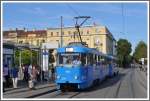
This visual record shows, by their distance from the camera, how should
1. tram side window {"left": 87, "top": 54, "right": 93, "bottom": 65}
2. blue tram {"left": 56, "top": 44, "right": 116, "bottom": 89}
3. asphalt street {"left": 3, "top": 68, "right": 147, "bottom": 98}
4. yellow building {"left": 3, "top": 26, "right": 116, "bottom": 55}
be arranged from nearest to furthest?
asphalt street {"left": 3, "top": 68, "right": 147, "bottom": 98} → blue tram {"left": 56, "top": 44, "right": 116, "bottom": 89} → tram side window {"left": 87, "top": 54, "right": 93, "bottom": 65} → yellow building {"left": 3, "top": 26, "right": 116, "bottom": 55}

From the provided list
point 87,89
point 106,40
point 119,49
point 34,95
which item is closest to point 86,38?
point 106,40

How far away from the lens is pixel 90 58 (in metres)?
27.7

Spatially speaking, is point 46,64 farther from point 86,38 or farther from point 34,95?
point 86,38

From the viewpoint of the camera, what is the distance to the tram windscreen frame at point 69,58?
25.9 metres

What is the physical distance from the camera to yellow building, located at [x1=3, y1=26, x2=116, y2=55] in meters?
69.8

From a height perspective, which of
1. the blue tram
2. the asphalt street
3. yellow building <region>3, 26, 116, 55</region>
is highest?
yellow building <region>3, 26, 116, 55</region>

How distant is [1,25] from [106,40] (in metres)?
75.9

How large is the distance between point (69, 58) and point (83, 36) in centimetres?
5030

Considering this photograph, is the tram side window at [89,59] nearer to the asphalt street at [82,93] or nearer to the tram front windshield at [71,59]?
the tram front windshield at [71,59]

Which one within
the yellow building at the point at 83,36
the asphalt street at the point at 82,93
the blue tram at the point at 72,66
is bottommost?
the asphalt street at the point at 82,93

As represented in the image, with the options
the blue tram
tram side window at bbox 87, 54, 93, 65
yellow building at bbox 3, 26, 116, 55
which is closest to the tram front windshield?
the blue tram

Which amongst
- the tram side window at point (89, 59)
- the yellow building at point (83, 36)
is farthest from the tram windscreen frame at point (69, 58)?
the yellow building at point (83, 36)

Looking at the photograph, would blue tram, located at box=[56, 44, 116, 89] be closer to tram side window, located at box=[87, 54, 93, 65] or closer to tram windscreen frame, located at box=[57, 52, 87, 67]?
tram windscreen frame, located at box=[57, 52, 87, 67]

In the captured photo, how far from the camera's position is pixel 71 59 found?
2598cm
